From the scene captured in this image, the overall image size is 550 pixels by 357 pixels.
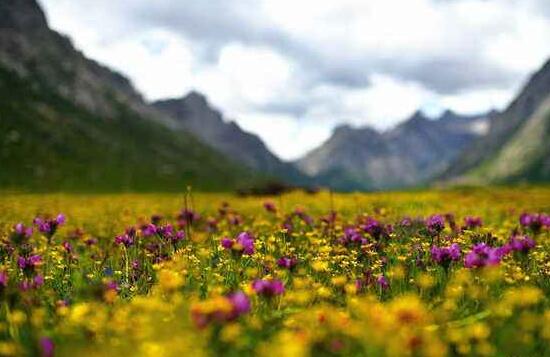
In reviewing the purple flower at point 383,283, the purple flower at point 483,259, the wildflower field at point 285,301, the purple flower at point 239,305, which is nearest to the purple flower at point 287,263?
the wildflower field at point 285,301

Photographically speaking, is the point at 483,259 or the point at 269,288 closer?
the point at 269,288

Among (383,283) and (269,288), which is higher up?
(269,288)

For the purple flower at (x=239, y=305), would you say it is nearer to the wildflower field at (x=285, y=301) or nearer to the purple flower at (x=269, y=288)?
the wildflower field at (x=285, y=301)

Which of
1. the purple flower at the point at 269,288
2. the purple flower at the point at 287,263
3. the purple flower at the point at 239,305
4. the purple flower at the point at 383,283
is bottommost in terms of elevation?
the purple flower at the point at 383,283

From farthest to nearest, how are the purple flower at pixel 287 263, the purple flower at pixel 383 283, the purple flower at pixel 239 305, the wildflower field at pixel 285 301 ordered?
the purple flower at pixel 287 263 → the purple flower at pixel 383 283 → the purple flower at pixel 239 305 → the wildflower field at pixel 285 301

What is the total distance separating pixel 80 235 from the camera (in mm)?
15430

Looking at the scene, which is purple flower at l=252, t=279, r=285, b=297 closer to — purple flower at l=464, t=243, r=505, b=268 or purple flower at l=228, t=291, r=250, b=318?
purple flower at l=228, t=291, r=250, b=318

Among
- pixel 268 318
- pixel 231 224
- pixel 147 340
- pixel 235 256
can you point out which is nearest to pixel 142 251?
pixel 235 256

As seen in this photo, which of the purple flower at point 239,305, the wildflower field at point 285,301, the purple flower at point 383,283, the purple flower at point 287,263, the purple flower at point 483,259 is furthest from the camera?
the purple flower at point 287,263

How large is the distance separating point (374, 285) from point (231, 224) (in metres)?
7.61

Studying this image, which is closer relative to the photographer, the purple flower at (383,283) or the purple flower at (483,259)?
the purple flower at (483,259)

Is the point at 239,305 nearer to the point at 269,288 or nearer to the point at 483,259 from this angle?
the point at 269,288

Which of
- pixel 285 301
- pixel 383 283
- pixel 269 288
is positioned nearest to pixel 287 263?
pixel 383 283

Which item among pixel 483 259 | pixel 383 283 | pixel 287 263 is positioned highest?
pixel 483 259
